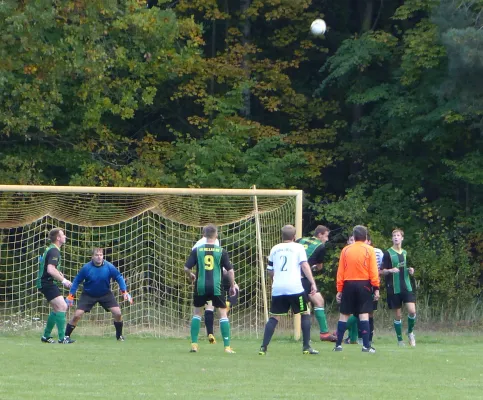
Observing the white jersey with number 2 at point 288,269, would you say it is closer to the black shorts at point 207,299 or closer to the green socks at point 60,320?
the black shorts at point 207,299

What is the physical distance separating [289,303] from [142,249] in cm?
699

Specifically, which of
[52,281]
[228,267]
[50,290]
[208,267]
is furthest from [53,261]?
[228,267]

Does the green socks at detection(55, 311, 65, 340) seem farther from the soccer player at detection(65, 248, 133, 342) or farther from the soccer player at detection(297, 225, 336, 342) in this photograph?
the soccer player at detection(297, 225, 336, 342)

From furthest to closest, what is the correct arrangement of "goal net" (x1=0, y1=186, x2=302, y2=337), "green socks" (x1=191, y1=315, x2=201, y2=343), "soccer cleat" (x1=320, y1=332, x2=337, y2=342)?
1. "goal net" (x1=0, y1=186, x2=302, y2=337)
2. "soccer cleat" (x1=320, y1=332, x2=337, y2=342)
3. "green socks" (x1=191, y1=315, x2=201, y2=343)

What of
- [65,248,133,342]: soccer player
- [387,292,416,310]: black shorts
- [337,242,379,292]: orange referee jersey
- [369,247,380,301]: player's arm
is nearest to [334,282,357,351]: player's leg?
[337,242,379,292]: orange referee jersey

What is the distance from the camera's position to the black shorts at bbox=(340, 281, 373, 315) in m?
13.1

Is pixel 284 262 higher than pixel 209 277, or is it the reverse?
pixel 284 262

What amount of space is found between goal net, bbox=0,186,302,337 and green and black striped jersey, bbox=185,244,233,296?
4.54 m

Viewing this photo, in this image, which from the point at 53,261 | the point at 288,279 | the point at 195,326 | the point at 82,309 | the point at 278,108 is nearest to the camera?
the point at 288,279

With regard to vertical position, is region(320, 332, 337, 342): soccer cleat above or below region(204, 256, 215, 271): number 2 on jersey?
below

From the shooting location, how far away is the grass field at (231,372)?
8.74 metres

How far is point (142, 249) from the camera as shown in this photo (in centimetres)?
1916

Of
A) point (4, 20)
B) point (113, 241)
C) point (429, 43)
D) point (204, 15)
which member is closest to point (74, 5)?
point (4, 20)

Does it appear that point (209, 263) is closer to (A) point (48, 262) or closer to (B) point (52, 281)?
(A) point (48, 262)
